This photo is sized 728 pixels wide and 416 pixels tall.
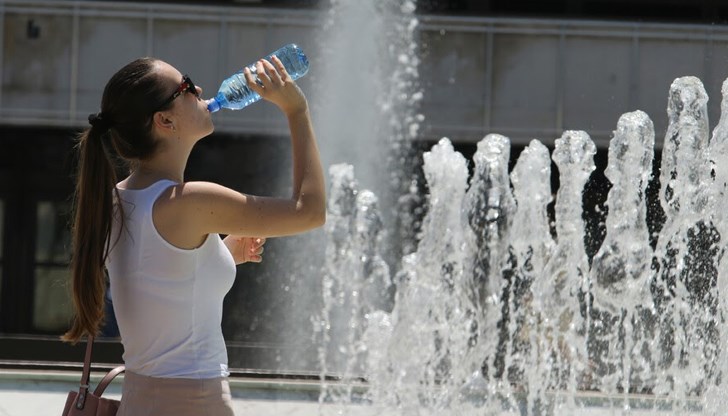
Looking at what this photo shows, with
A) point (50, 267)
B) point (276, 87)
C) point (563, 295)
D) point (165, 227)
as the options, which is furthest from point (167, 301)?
point (50, 267)

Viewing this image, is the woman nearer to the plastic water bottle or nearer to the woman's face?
the woman's face

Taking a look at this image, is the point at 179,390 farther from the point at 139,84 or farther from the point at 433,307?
the point at 433,307

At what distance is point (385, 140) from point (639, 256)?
6278mm

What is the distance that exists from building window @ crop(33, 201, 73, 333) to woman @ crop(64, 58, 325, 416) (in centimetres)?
1096

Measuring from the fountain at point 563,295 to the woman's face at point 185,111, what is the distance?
2.81 m

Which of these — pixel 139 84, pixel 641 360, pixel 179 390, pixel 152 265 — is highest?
pixel 139 84

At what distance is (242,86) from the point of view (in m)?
2.27

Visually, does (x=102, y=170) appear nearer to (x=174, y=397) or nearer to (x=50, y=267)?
(x=174, y=397)

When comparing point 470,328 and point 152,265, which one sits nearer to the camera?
point 152,265

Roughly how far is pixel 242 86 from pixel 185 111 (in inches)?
10.7

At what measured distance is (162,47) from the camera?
12484mm

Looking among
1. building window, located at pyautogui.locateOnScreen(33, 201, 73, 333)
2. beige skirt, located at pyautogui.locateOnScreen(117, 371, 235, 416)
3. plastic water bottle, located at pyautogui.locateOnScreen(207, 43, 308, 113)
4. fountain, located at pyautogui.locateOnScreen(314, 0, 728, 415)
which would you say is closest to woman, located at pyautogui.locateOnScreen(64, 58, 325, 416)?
beige skirt, located at pyautogui.locateOnScreen(117, 371, 235, 416)

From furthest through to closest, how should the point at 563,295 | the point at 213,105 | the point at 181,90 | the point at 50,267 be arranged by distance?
the point at 50,267
the point at 563,295
the point at 213,105
the point at 181,90

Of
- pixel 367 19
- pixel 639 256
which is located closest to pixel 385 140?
pixel 367 19
